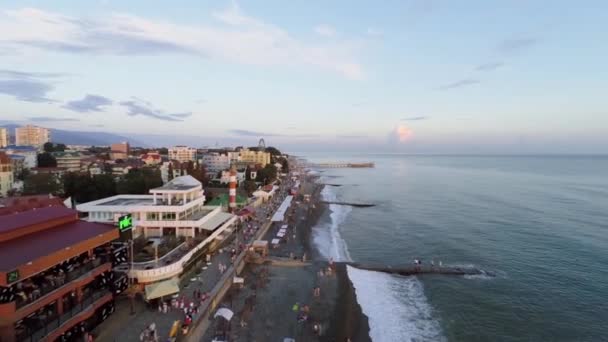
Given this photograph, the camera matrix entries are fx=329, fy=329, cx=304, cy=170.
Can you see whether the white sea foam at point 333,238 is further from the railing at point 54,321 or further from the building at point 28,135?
the building at point 28,135

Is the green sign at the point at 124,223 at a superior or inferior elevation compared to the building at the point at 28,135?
inferior

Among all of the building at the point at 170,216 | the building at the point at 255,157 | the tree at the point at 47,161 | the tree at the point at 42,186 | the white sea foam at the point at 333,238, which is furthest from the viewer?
the building at the point at 255,157

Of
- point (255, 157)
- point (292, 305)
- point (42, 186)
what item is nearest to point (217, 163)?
point (255, 157)

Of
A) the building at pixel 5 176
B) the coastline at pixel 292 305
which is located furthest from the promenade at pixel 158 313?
the building at pixel 5 176

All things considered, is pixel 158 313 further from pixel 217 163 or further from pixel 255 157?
pixel 255 157

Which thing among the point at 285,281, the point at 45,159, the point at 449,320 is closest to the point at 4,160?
the point at 45,159

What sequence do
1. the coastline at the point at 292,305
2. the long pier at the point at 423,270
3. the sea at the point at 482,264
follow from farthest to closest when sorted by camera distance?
1. the long pier at the point at 423,270
2. the sea at the point at 482,264
3. the coastline at the point at 292,305
